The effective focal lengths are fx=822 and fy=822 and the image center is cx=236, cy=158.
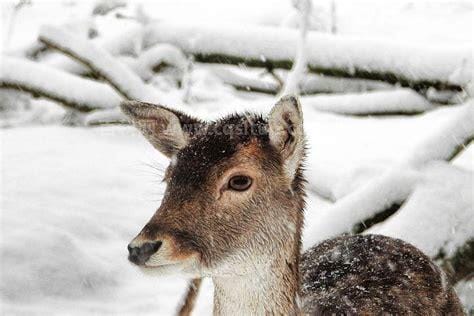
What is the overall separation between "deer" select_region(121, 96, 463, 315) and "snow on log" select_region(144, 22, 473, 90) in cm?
324

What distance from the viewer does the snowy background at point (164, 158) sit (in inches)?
200

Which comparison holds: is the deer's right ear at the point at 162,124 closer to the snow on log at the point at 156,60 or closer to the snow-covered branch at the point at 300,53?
the snow-covered branch at the point at 300,53

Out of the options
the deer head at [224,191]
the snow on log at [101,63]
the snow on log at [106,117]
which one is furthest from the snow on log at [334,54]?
the deer head at [224,191]

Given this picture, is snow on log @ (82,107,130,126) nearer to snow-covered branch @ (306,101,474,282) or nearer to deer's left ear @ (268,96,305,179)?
snow-covered branch @ (306,101,474,282)

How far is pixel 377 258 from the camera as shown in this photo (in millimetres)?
3848

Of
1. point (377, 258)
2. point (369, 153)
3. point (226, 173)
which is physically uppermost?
point (226, 173)

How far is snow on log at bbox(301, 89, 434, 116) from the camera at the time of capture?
6691 mm

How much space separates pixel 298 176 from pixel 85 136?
4.47 metres

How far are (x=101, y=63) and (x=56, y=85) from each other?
0.58m

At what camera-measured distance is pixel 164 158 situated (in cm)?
725

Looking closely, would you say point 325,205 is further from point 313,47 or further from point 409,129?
point 409,129

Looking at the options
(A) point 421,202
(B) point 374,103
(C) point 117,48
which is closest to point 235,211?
(A) point 421,202

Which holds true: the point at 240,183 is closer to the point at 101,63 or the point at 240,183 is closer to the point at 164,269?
the point at 164,269

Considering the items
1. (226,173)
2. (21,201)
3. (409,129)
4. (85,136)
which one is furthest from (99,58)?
(226,173)
